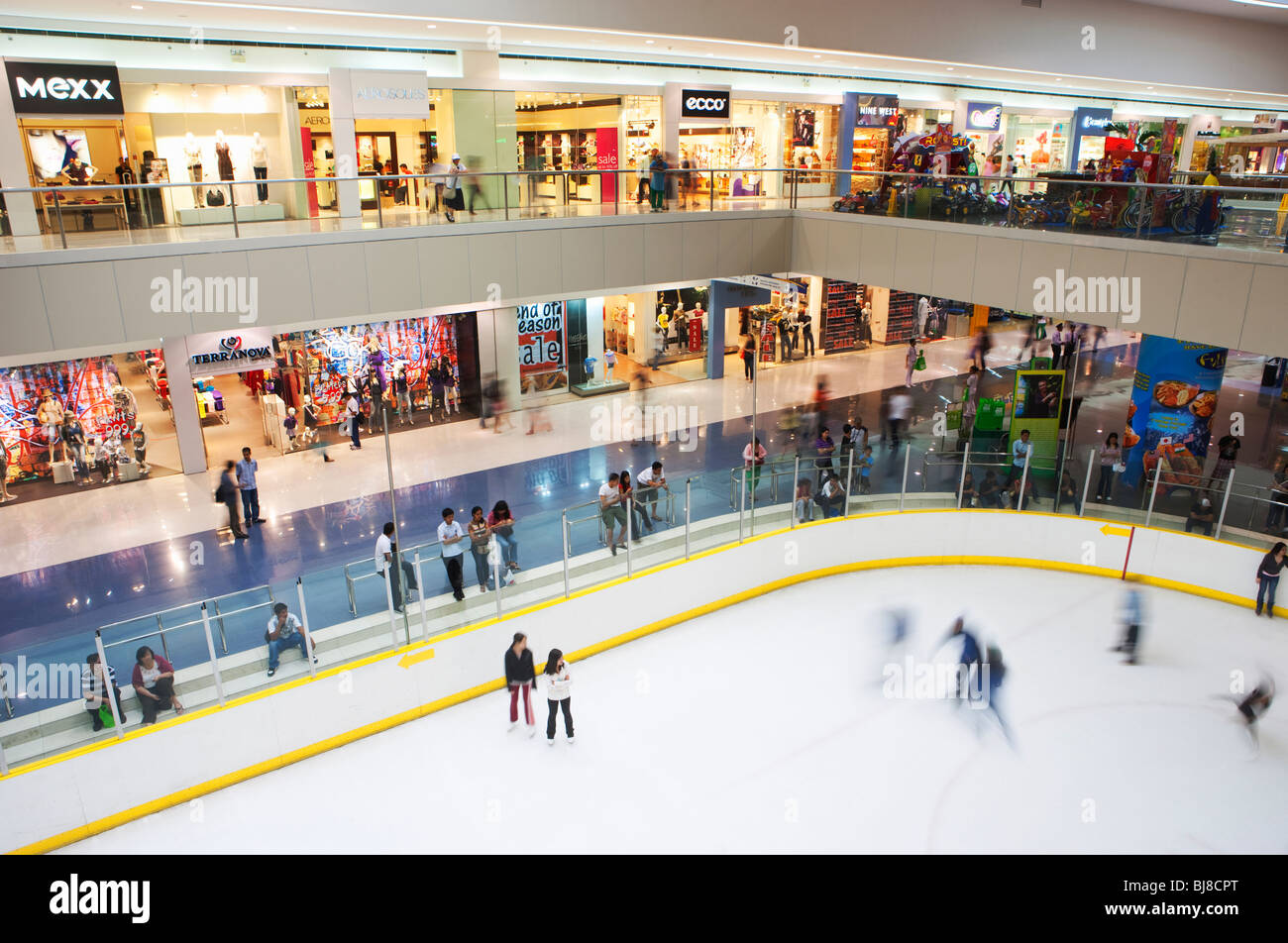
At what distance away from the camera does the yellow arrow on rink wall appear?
8.73m

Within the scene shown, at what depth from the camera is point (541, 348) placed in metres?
18.3

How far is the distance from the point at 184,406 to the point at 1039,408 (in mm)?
13950

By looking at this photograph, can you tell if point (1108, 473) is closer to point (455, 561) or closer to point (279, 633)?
point (455, 561)

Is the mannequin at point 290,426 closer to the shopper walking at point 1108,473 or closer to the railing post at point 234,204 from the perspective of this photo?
the railing post at point 234,204

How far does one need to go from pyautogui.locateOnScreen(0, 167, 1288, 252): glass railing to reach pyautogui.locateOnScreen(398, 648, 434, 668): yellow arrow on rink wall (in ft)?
22.1

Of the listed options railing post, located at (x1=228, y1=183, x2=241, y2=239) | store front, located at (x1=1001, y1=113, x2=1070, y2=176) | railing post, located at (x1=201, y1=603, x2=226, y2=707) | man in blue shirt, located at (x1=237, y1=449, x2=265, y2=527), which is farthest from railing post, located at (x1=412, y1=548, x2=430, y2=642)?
store front, located at (x1=1001, y1=113, x2=1070, y2=176)

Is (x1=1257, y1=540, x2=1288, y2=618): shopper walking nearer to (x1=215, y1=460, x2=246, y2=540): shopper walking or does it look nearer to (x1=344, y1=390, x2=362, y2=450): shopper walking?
(x1=215, y1=460, x2=246, y2=540): shopper walking

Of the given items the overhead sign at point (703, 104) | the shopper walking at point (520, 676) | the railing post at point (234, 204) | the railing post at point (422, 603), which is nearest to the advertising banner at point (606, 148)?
the overhead sign at point (703, 104)

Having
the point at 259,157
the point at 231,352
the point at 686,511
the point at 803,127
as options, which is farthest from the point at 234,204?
the point at 803,127

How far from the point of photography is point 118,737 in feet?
24.4

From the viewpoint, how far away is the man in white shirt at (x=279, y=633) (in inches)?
323

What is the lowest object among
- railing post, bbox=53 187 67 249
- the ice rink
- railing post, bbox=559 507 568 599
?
the ice rink

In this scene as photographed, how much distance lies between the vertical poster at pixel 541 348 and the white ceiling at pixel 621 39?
519 cm
